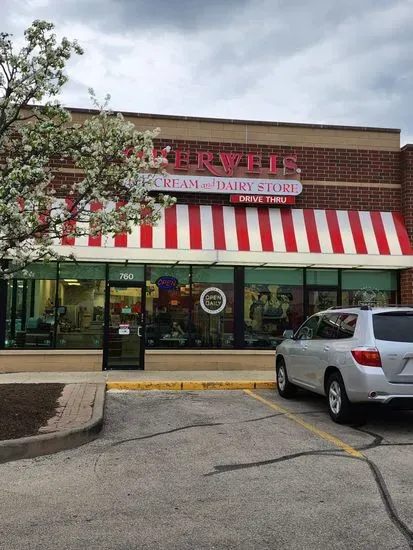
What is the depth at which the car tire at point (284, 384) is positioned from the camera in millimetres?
10602

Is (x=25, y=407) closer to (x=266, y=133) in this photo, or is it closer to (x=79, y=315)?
(x=79, y=315)

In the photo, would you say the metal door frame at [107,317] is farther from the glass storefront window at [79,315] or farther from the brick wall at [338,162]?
the brick wall at [338,162]

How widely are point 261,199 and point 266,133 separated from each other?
6.32 ft

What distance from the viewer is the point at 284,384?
35.0 feet

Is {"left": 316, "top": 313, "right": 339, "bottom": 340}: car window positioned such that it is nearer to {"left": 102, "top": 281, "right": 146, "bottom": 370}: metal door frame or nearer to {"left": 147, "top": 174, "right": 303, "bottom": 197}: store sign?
{"left": 102, "top": 281, "right": 146, "bottom": 370}: metal door frame

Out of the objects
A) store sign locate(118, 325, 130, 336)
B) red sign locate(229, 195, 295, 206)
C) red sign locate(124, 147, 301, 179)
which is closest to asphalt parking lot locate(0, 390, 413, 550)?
store sign locate(118, 325, 130, 336)

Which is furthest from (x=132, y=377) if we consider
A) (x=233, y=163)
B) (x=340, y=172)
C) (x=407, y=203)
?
(x=407, y=203)

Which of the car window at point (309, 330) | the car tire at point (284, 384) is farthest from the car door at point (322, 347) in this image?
the car tire at point (284, 384)

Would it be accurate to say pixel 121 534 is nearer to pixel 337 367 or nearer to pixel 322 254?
pixel 337 367

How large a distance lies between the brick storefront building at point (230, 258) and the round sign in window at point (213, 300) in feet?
0.12

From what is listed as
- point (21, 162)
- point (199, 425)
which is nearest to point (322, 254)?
point (199, 425)

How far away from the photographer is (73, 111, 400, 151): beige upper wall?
47.8 feet

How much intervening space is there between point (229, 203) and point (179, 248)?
6.51ft

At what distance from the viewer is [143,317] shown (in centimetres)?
1378
